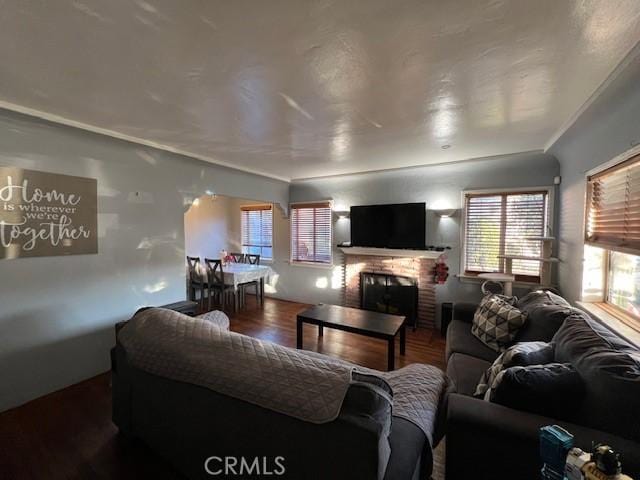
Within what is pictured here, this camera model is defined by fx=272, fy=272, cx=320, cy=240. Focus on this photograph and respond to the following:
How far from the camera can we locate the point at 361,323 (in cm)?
299

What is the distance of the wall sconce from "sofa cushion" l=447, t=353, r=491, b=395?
2324 mm

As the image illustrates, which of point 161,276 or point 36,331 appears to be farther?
point 161,276

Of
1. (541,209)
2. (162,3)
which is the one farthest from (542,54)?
(541,209)

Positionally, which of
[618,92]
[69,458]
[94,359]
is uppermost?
[618,92]

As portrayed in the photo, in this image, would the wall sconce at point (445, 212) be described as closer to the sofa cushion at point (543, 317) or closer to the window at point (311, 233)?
the sofa cushion at point (543, 317)

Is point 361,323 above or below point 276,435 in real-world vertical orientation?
below

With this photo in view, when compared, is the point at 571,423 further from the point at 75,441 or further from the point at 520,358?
the point at 75,441

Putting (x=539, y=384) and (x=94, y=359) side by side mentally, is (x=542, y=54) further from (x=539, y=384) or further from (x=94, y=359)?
(x=94, y=359)

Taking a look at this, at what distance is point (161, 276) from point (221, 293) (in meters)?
1.62

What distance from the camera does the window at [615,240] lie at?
6.15ft

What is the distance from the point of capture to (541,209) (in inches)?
140

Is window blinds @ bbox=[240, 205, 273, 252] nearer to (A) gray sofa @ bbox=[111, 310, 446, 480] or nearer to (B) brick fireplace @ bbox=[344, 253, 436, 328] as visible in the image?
(B) brick fireplace @ bbox=[344, 253, 436, 328]

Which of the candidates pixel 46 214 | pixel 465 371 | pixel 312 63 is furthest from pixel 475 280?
pixel 46 214

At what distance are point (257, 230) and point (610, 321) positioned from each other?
576 centimetres
